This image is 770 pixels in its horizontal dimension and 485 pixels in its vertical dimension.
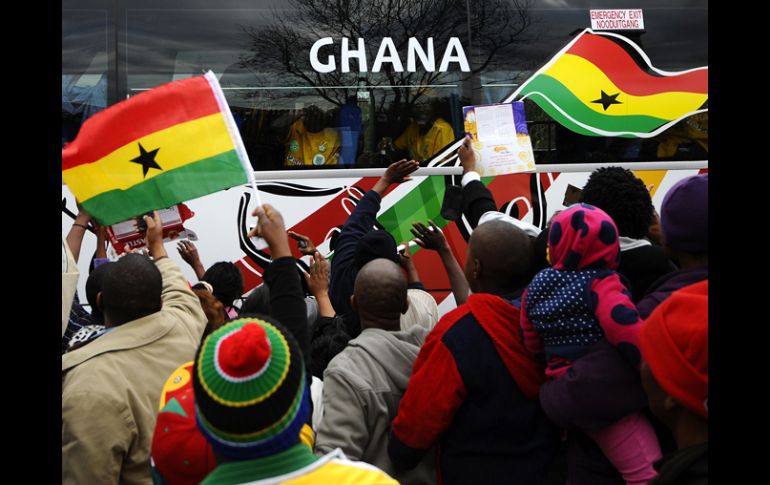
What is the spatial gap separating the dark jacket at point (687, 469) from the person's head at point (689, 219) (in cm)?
93

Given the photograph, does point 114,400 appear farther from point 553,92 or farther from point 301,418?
point 553,92

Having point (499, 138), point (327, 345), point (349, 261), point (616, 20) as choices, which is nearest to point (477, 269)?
point (327, 345)

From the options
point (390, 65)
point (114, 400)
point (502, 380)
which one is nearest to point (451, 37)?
point (390, 65)

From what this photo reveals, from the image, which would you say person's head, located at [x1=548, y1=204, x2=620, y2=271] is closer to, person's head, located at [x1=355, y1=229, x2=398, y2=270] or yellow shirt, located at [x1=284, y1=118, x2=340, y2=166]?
person's head, located at [x1=355, y1=229, x2=398, y2=270]

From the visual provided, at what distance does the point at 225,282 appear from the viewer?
482 cm

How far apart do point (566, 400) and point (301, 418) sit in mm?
1203

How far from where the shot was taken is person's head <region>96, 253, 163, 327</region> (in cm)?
303

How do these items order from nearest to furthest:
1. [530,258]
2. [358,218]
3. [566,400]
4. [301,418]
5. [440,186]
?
[301,418], [566,400], [530,258], [358,218], [440,186]

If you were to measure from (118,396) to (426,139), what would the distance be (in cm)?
385

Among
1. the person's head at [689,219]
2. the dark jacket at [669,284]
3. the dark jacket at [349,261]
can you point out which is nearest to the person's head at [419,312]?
the dark jacket at [349,261]

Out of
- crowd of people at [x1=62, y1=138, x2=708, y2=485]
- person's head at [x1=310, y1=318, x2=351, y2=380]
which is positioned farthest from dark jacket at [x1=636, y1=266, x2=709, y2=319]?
person's head at [x1=310, y1=318, x2=351, y2=380]

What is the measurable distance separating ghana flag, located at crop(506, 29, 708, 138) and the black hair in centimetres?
382

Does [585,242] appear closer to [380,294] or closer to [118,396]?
[380,294]

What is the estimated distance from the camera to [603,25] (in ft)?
20.5
